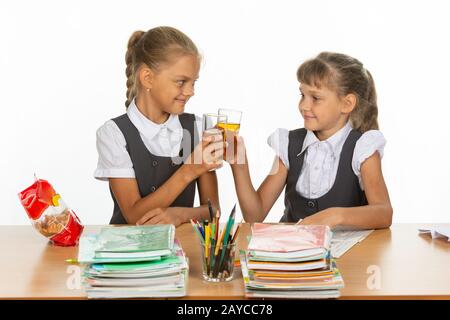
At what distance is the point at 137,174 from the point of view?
2.63 meters

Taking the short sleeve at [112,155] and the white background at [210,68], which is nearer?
the short sleeve at [112,155]

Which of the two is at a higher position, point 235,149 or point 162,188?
point 235,149

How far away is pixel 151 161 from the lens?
265 cm

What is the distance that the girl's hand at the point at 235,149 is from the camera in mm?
2451

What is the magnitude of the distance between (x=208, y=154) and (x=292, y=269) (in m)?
0.76

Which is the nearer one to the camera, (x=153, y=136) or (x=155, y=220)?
Answer: (x=155, y=220)

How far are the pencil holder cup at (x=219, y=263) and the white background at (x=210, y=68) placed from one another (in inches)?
96.4

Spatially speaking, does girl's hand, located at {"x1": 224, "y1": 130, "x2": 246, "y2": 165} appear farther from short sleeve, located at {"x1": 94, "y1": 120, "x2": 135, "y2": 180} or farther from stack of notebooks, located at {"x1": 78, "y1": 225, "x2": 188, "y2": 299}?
stack of notebooks, located at {"x1": 78, "y1": 225, "x2": 188, "y2": 299}

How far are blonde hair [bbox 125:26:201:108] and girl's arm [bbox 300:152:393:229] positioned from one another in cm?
68

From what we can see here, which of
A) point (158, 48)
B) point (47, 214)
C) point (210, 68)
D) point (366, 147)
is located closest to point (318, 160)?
point (366, 147)

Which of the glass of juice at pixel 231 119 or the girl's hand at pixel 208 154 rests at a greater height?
the glass of juice at pixel 231 119

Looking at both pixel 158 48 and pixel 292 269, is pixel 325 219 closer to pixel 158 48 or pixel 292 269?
pixel 292 269

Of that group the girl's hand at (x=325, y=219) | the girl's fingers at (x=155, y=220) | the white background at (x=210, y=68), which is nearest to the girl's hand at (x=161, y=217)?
the girl's fingers at (x=155, y=220)

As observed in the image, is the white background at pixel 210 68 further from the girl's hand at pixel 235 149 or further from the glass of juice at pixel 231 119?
the glass of juice at pixel 231 119
